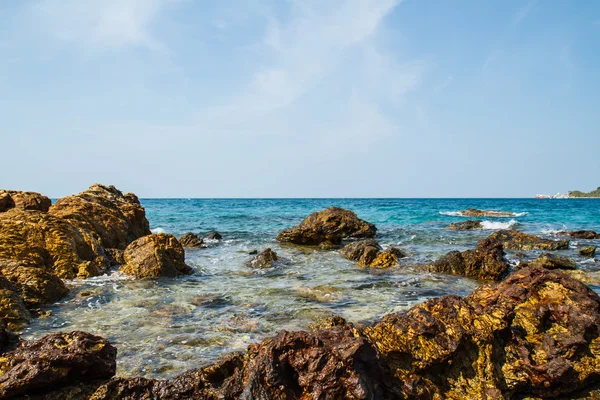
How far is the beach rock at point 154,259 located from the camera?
42.2ft

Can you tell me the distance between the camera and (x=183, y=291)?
36.2ft

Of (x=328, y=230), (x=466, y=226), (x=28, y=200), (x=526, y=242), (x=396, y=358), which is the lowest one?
(x=466, y=226)

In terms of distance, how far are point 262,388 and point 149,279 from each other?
9.25m

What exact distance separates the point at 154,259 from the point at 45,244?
3.20 metres

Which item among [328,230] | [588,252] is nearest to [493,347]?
[588,252]

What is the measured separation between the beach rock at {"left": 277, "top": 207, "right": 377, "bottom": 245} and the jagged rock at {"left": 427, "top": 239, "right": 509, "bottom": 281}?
30.6 ft

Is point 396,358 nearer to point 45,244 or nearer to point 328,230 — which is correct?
point 45,244

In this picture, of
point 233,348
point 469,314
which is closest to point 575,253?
point 469,314

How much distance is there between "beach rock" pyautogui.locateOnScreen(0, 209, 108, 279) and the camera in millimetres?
11812

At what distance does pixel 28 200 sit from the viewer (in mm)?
16484

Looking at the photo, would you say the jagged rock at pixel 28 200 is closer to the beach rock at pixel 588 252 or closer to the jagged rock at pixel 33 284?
the jagged rock at pixel 33 284

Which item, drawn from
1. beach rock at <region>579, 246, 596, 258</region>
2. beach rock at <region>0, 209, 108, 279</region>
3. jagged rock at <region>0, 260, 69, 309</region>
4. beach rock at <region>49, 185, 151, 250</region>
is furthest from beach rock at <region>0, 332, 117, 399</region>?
beach rock at <region>579, 246, 596, 258</region>

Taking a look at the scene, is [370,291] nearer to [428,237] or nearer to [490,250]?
[490,250]

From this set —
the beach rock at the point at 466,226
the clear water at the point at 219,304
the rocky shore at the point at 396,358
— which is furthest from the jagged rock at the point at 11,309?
the beach rock at the point at 466,226
